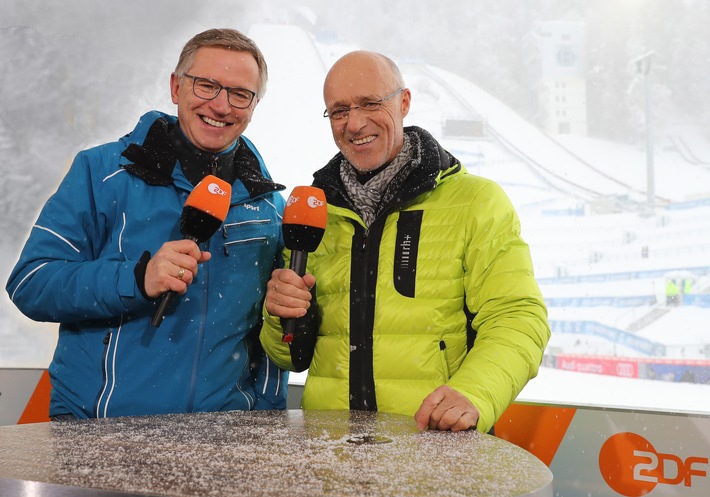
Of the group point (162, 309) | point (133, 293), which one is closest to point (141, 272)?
point (133, 293)

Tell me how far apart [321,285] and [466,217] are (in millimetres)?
423

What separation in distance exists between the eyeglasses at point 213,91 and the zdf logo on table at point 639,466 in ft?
4.89

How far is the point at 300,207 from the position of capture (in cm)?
167

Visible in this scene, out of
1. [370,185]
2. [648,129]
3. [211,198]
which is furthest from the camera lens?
[648,129]

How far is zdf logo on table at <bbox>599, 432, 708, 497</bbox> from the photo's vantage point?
199 cm

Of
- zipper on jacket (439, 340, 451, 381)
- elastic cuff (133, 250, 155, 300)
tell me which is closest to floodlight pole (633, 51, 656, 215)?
zipper on jacket (439, 340, 451, 381)

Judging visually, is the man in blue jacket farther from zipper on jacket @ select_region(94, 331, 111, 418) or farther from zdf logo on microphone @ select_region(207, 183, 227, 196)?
zdf logo on microphone @ select_region(207, 183, 227, 196)

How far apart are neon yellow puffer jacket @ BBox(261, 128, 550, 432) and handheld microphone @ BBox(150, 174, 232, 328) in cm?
34

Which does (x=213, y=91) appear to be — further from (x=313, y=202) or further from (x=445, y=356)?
(x=445, y=356)

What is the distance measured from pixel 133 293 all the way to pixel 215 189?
32cm

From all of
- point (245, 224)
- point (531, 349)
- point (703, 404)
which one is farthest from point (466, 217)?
point (703, 404)

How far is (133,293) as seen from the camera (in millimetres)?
1638

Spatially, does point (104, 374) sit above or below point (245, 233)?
below

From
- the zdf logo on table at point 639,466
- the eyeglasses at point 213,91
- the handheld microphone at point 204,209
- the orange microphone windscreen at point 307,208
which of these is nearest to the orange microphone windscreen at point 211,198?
the handheld microphone at point 204,209
